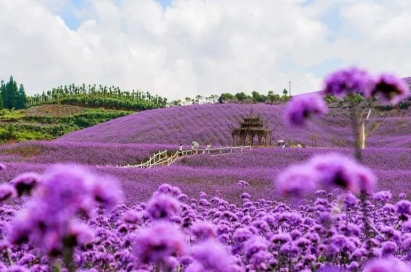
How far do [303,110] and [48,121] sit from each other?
81.4 metres

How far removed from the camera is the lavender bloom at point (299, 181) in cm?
310

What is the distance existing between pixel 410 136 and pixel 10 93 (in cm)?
7422

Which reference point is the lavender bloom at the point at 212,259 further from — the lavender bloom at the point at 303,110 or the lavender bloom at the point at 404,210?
the lavender bloom at the point at 404,210

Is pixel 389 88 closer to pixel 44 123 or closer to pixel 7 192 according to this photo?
pixel 7 192

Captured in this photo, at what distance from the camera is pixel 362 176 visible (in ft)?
10.6

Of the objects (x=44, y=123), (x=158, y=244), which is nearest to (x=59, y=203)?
(x=158, y=244)

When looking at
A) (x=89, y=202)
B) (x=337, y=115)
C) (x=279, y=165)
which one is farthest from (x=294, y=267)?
(x=337, y=115)

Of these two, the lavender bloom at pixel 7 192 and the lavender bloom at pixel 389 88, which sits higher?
the lavender bloom at pixel 389 88

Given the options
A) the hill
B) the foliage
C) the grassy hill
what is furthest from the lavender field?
the grassy hill

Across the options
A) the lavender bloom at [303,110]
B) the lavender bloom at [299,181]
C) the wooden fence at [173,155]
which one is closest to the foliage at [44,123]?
the wooden fence at [173,155]

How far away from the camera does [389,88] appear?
432cm

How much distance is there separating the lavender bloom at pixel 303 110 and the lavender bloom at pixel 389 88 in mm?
415

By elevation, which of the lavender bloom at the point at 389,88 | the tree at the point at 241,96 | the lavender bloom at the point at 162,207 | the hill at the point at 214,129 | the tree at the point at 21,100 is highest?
the tree at the point at 21,100

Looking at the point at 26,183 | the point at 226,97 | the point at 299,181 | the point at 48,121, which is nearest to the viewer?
the point at 299,181
